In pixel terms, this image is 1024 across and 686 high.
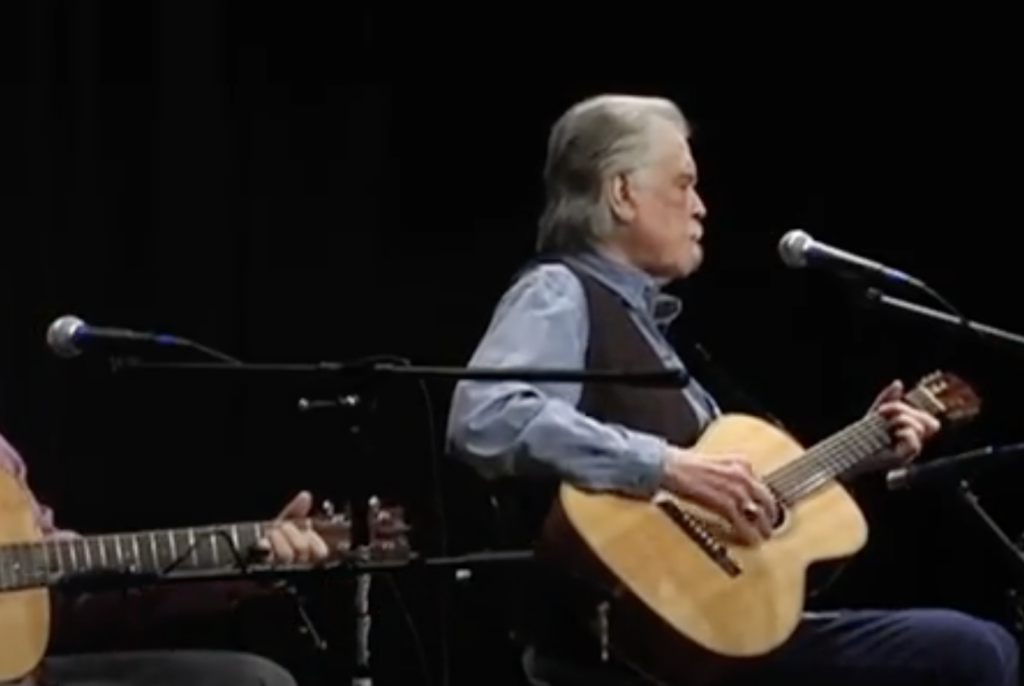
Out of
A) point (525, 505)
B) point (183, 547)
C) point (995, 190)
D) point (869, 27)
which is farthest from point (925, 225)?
point (183, 547)

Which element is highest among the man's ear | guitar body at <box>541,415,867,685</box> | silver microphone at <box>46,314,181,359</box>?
→ the man's ear

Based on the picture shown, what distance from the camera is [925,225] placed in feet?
16.5

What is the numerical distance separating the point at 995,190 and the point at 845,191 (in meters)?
0.35

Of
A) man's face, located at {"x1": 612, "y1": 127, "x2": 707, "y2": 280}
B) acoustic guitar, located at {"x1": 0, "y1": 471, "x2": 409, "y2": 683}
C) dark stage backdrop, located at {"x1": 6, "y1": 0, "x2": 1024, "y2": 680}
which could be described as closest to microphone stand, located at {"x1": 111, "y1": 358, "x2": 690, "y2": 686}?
acoustic guitar, located at {"x1": 0, "y1": 471, "x2": 409, "y2": 683}

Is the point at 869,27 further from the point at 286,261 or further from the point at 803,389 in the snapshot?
the point at 286,261

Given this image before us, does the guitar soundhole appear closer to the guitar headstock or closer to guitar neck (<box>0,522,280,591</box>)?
the guitar headstock

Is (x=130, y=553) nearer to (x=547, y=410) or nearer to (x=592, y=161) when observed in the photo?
(x=547, y=410)

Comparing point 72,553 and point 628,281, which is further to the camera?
point 628,281

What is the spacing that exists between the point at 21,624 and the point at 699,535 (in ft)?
3.61

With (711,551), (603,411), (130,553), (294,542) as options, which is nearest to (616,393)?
(603,411)

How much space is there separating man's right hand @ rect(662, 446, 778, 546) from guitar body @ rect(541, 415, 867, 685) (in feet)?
0.10

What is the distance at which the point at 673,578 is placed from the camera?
3428 millimetres

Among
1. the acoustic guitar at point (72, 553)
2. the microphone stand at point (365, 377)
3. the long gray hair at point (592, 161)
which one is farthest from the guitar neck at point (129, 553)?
the long gray hair at point (592, 161)

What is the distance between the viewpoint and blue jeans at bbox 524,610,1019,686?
137 inches
